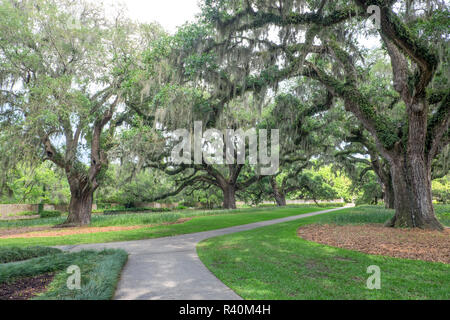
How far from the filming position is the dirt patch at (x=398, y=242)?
6098 mm

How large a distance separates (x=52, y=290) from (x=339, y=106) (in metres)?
16.6

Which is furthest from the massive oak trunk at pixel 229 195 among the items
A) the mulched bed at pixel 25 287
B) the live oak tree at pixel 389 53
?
the mulched bed at pixel 25 287

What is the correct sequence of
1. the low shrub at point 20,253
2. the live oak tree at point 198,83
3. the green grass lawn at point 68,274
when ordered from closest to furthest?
the green grass lawn at point 68,274 < the low shrub at point 20,253 < the live oak tree at point 198,83

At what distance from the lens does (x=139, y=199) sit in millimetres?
34875

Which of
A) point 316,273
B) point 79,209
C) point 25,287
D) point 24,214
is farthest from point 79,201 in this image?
point 24,214

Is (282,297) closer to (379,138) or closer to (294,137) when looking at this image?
(379,138)

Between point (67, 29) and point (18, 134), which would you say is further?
point (67, 29)

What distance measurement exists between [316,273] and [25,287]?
4930 mm

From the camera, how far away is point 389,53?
33.1ft

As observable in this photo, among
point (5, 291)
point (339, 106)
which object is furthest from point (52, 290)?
point (339, 106)

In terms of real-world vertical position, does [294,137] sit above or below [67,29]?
below

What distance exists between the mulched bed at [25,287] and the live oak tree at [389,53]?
350 inches

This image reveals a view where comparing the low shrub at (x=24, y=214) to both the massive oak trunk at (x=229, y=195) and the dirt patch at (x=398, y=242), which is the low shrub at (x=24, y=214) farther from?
the dirt patch at (x=398, y=242)

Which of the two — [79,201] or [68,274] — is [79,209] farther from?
[68,274]
